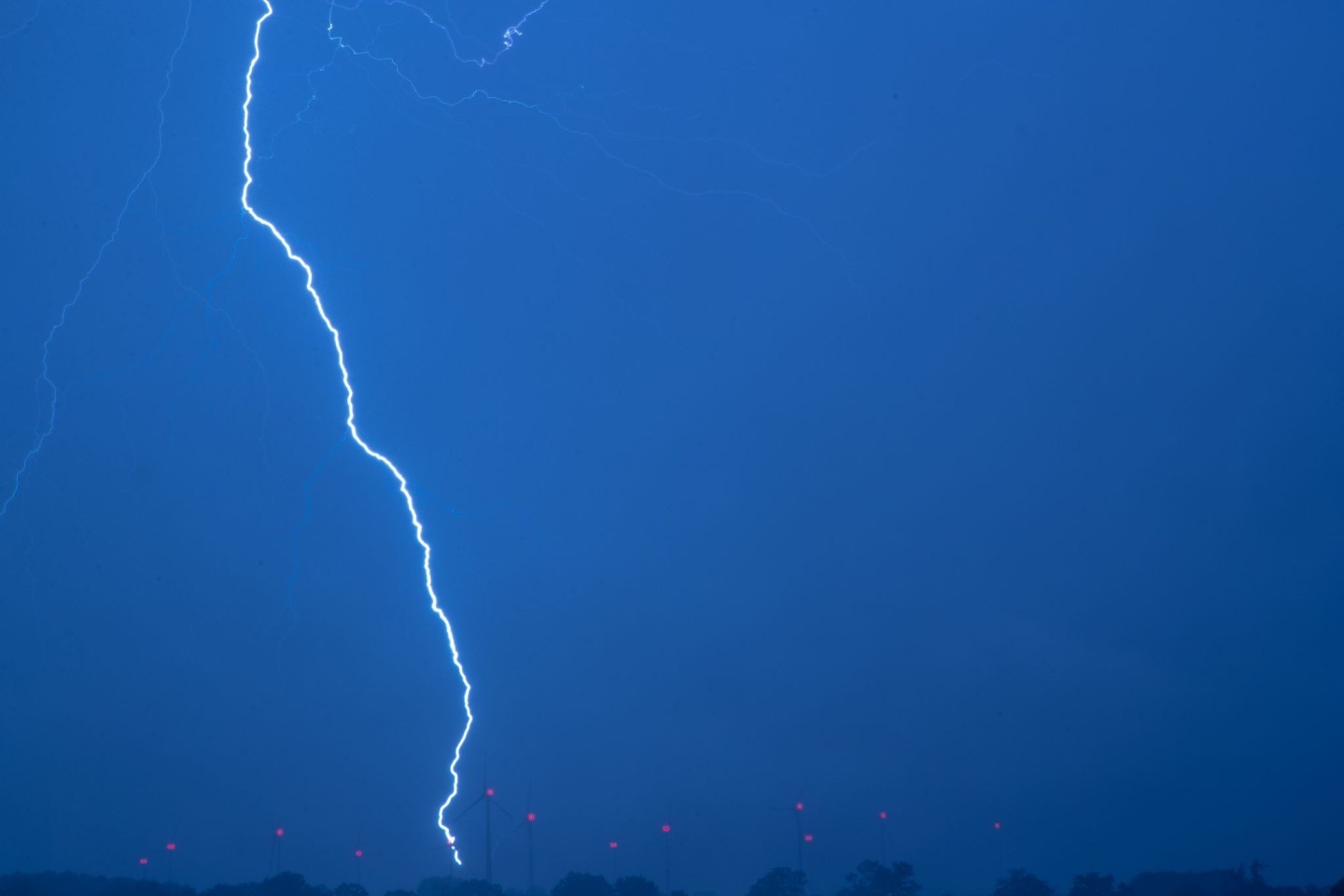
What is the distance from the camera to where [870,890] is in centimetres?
1984

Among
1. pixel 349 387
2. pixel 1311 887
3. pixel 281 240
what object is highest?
pixel 281 240

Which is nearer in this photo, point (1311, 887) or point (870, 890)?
point (1311, 887)

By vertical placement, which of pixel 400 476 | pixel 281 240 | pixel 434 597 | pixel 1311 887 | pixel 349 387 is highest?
pixel 281 240

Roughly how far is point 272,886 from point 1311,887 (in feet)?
45.9

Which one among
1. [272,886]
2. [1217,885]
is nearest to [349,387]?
[272,886]

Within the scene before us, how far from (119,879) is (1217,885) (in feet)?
52.6

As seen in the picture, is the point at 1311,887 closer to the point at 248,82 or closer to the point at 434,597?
the point at 434,597

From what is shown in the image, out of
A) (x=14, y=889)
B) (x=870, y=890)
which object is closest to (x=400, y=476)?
(x=14, y=889)

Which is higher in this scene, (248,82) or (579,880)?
(248,82)

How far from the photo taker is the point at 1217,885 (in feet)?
65.1

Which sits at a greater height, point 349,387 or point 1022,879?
point 349,387

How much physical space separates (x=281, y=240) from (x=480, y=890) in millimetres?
9338

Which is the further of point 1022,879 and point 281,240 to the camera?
point 1022,879

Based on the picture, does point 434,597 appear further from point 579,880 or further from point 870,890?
point 870,890
